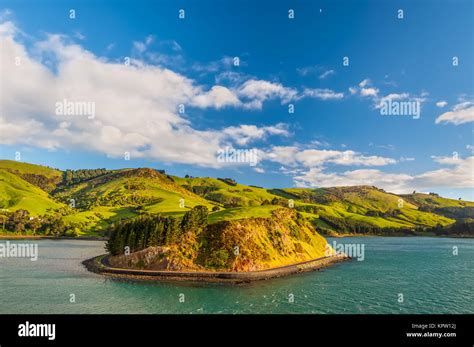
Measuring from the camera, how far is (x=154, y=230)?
299ft

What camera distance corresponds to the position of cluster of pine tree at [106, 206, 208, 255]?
90.2m

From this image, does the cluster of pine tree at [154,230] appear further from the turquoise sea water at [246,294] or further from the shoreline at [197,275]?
the turquoise sea water at [246,294]

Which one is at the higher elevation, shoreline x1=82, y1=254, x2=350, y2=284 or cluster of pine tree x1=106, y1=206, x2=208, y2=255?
cluster of pine tree x1=106, y1=206, x2=208, y2=255

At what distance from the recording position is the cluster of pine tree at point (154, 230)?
296 feet

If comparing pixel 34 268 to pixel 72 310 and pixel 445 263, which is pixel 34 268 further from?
pixel 445 263

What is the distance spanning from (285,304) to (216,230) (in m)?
40.1

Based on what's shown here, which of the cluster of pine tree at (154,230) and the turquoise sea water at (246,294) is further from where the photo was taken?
the cluster of pine tree at (154,230)
